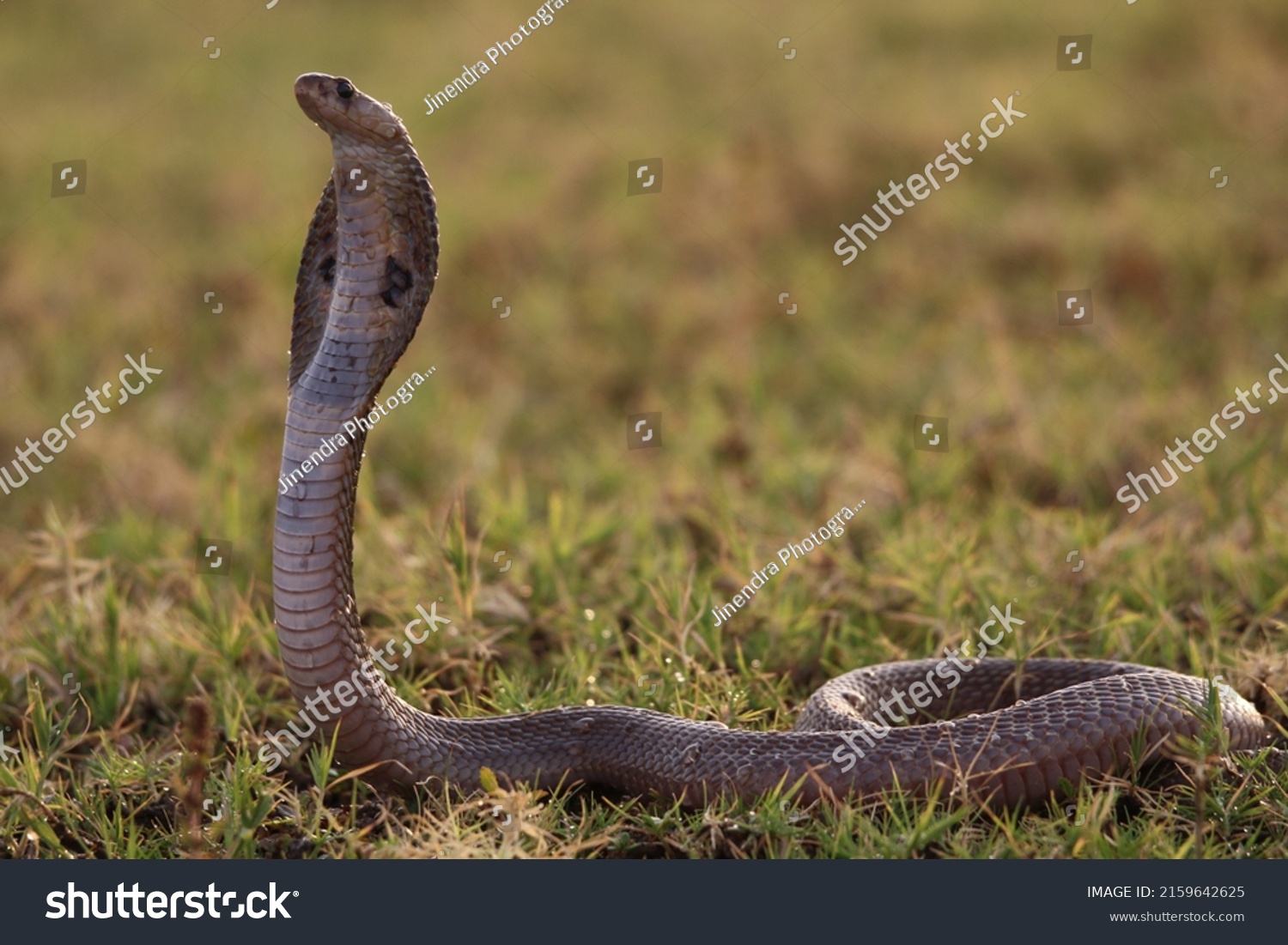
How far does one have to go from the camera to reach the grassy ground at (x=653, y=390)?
4.13 m

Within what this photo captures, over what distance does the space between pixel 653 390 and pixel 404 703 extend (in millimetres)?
4337

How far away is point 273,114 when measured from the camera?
12461mm

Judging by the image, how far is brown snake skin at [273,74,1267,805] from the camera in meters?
3.68

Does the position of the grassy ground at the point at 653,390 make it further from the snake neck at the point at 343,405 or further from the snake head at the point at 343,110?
the snake head at the point at 343,110

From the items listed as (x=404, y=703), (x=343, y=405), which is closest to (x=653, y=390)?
(x=404, y=703)

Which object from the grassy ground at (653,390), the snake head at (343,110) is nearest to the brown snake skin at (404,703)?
the snake head at (343,110)

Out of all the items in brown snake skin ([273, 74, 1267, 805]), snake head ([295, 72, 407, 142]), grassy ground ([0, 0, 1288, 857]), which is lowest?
grassy ground ([0, 0, 1288, 857])

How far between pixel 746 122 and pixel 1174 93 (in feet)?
10.7

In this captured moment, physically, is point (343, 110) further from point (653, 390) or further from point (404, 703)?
point (653, 390)

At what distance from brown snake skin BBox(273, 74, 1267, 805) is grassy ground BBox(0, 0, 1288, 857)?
11 cm

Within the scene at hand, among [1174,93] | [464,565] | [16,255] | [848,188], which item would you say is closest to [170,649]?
[464,565]

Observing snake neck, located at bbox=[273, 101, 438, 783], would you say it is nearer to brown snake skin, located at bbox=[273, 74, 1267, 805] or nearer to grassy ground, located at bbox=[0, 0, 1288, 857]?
brown snake skin, located at bbox=[273, 74, 1267, 805]

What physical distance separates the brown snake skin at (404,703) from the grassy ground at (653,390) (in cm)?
11

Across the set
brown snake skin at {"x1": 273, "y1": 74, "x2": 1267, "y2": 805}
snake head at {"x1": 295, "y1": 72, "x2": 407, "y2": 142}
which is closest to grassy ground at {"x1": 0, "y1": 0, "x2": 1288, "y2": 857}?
brown snake skin at {"x1": 273, "y1": 74, "x2": 1267, "y2": 805}
